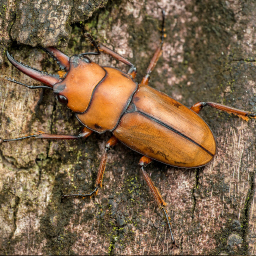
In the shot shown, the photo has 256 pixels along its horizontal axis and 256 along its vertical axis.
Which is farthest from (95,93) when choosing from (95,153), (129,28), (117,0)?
(117,0)

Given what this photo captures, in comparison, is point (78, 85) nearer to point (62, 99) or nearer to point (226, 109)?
point (62, 99)

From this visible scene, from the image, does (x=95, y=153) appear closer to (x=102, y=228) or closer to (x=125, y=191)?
(x=125, y=191)

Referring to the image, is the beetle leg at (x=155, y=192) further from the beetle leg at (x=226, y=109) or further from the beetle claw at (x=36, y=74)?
the beetle claw at (x=36, y=74)

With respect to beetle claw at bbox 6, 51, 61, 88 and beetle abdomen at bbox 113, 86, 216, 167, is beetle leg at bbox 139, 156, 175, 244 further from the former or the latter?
beetle claw at bbox 6, 51, 61, 88

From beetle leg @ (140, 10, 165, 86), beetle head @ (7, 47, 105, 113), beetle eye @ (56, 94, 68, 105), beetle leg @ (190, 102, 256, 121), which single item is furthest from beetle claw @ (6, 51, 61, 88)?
beetle leg @ (190, 102, 256, 121)

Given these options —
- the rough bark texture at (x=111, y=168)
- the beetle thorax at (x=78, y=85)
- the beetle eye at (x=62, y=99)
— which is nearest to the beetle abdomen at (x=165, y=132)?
the rough bark texture at (x=111, y=168)
